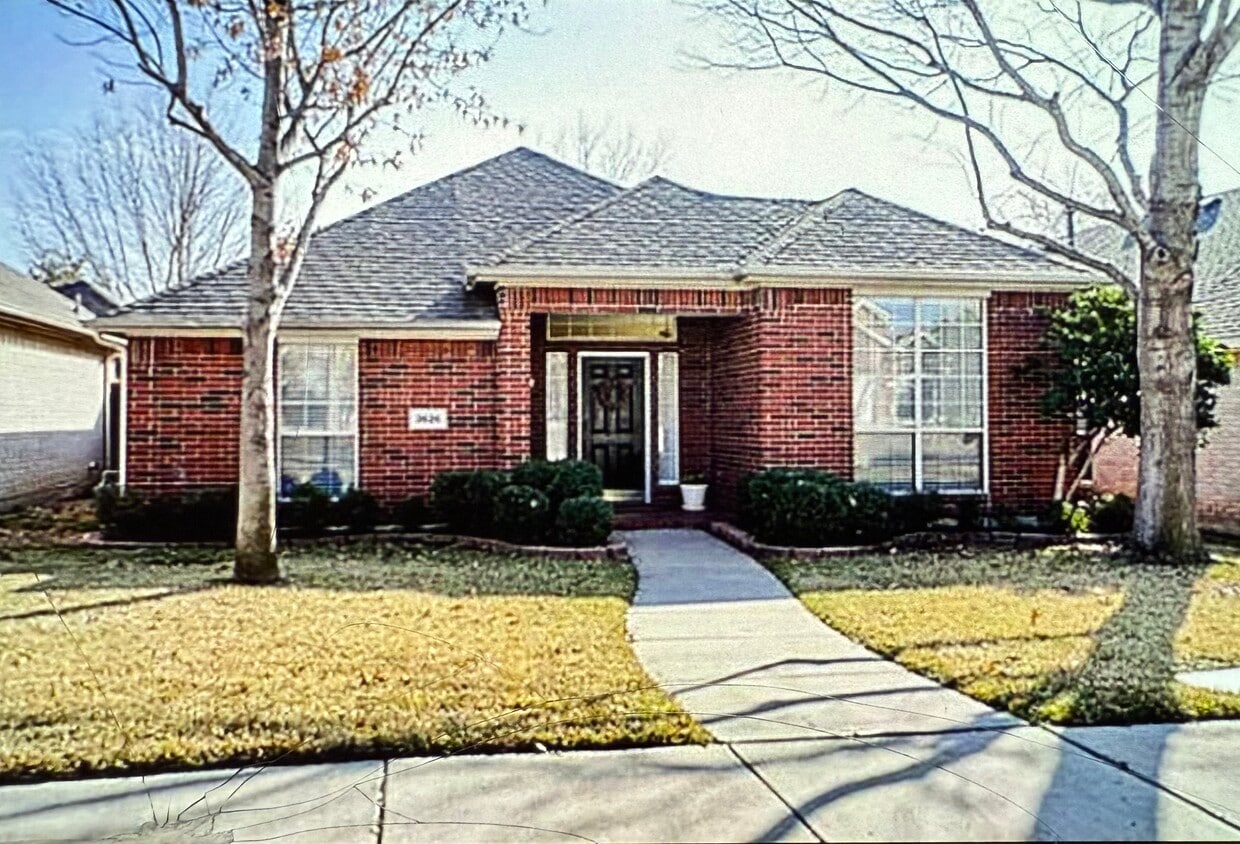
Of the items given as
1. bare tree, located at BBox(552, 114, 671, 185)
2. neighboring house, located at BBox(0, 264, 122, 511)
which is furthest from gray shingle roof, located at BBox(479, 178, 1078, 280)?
bare tree, located at BBox(552, 114, 671, 185)

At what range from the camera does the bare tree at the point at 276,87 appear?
2131mm

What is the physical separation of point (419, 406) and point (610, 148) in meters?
7.53

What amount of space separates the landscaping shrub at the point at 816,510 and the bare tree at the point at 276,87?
13.3ft

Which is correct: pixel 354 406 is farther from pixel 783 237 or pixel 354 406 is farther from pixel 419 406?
pixel 783 237

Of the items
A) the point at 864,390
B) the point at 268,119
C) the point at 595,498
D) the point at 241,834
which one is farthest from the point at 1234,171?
the point at 864,390

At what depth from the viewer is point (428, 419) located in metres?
9.56

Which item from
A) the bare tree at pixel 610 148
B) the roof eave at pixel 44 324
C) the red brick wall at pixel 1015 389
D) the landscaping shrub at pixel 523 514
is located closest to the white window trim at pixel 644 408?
the landscaping shrub at pixel 523 514

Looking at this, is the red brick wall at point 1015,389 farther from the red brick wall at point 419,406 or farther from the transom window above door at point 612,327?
the red brick wall at point 419,406

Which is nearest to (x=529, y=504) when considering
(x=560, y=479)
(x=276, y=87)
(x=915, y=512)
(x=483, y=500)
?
(x=560, y=479)

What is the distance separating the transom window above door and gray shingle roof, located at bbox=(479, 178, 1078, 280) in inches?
46.7

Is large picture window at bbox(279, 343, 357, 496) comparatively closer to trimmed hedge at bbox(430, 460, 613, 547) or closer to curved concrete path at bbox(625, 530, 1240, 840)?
trimmed hedge at bbox(430, 460, 613, 547)

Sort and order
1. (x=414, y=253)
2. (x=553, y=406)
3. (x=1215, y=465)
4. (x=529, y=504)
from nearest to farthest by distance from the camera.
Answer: (x=529, y=504) < (x=1215, y=465) < (x=414, y=253) < (x=553, y=406)

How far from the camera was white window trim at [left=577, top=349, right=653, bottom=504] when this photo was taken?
10766 mm

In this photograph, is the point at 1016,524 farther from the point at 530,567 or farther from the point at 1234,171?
the point at 1234,171
